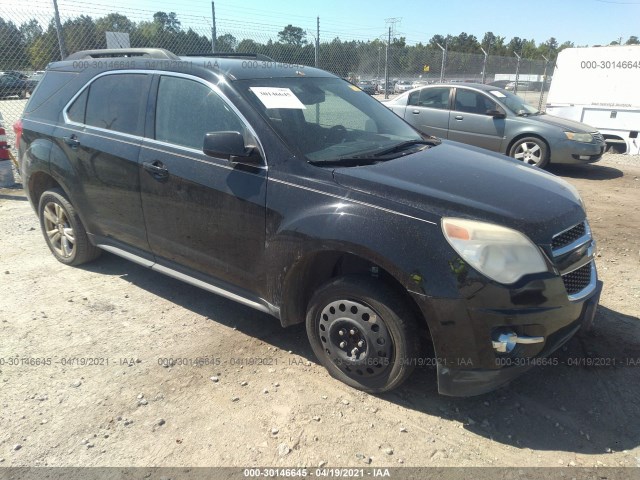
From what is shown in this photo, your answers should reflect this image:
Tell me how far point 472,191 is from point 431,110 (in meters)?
7.77

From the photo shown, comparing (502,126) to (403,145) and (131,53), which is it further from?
(131,53)

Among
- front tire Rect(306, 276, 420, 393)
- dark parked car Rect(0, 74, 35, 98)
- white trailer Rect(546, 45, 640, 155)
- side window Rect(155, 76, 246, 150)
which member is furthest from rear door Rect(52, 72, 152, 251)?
white trailer Rect(546, 45, 640, 155)

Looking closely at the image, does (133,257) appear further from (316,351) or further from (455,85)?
(455,85)

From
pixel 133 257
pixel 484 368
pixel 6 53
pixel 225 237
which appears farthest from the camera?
pixel 6 53

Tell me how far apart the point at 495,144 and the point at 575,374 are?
22.9 ft

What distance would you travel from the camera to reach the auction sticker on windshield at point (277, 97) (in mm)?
3225

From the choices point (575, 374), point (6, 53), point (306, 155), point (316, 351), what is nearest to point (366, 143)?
point (306, 155)

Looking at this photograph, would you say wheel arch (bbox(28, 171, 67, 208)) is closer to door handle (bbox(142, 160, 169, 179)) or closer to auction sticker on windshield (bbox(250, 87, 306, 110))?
door handle (bbox(142, 160, 169, 179))

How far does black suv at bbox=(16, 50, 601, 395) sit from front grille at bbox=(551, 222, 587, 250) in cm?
2

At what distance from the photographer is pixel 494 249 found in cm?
244

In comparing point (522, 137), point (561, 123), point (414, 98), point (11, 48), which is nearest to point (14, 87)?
point (11, 48)

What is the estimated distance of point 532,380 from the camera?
3.11 m

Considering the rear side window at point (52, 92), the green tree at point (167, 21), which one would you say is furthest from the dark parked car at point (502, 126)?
the rear side window at point (52, 92)

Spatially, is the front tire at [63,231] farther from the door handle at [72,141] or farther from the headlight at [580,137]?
the headlight at [580,137]
